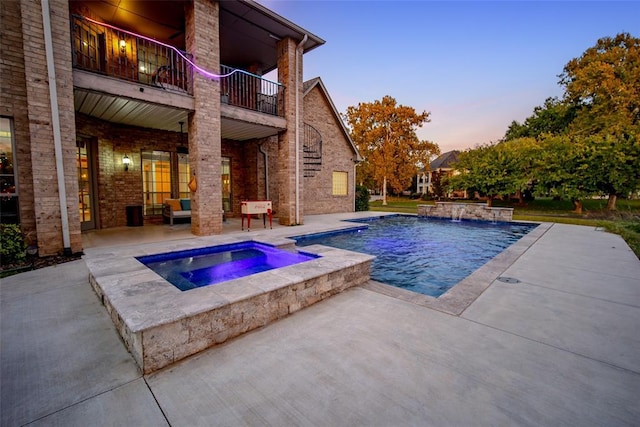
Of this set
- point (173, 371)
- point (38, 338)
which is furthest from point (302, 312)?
point (38, 338)

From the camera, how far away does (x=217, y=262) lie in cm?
493

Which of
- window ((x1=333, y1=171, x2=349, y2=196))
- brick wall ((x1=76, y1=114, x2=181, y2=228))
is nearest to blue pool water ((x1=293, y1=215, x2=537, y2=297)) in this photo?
window ((x1=333, y1=171, x2=349, y2=196))

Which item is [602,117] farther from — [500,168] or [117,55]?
[117,55]

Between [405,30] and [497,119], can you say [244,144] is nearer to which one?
[405,30]

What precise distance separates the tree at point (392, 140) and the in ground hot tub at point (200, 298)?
1841 cm

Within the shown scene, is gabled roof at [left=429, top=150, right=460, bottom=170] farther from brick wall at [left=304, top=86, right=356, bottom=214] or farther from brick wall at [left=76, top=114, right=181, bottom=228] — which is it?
brick wall at [left=76, top=114, right=181, bottom=228]

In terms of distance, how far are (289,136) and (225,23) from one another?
3630 millimetres

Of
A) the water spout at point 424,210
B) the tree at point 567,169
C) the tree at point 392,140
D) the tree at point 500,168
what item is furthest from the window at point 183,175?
the tree at point 567,169

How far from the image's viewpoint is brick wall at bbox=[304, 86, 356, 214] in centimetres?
1259

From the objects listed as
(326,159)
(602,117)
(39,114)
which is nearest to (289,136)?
(326,159)

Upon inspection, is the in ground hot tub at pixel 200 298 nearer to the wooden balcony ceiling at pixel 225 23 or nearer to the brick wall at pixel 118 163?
the brick wall at pixel 118 163

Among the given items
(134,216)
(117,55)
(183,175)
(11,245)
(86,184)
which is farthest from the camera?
(183,175)

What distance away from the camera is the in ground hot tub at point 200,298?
197 centimetres

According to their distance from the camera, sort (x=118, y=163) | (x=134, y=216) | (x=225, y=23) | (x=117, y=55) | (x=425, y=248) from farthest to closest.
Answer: (x=134, y=216)
(x=118, y=163)
(x=117, y=55)
(x=225, y=23)
(x=425, y=248)
